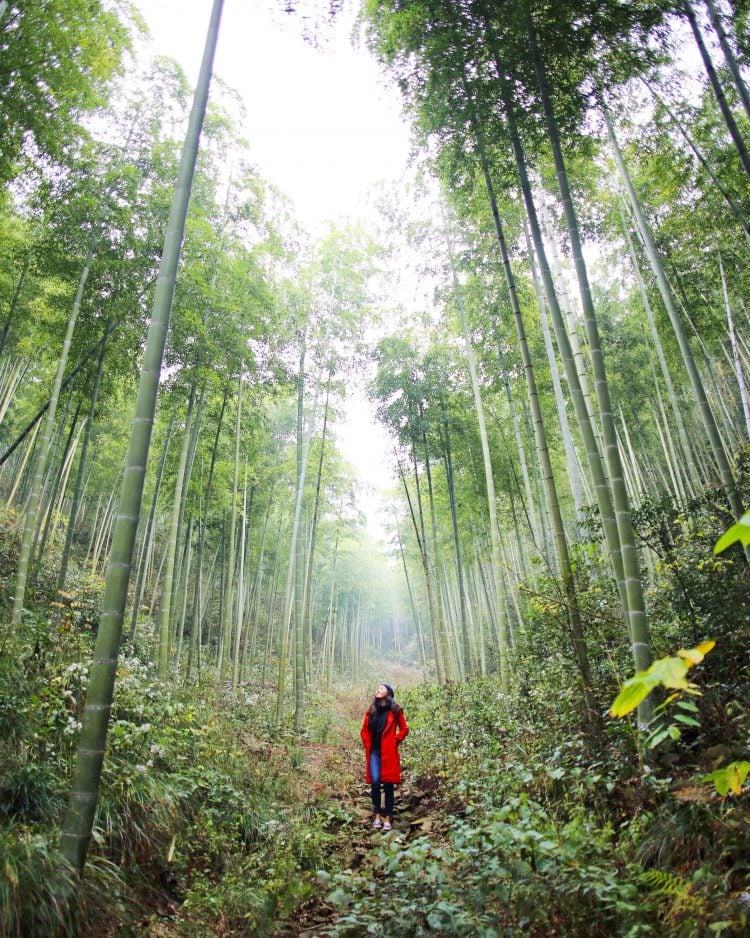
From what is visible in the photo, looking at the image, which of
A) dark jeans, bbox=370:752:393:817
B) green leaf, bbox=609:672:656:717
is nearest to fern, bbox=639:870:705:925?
green leaf, bbox=609:672:656:717

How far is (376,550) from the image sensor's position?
103 feet

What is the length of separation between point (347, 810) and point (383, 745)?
75 cm

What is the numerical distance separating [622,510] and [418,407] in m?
6.77

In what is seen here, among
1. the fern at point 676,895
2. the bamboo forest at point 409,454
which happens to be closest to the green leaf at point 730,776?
the bamboo forest at point 409,454

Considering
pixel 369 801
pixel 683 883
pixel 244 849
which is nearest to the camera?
pixel 683 883

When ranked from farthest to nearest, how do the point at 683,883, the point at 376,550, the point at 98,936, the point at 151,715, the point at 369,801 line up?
the point at 376,550, the point at 369,801, the point at 151,715, the point at 98,936, the point at 683,883

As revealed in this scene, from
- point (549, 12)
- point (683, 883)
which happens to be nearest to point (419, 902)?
point (683, 883)

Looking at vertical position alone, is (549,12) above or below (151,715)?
above

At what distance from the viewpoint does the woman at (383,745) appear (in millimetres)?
3969

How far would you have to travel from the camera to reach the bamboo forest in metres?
2.10

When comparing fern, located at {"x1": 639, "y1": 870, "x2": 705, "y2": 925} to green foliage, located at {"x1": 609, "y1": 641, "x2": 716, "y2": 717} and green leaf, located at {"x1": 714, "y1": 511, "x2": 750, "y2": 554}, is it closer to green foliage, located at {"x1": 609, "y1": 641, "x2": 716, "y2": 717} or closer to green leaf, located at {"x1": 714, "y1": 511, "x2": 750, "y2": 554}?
green foliage, located at {"x1": 609, "y1": 641, "x2": 716, "y2": 717}

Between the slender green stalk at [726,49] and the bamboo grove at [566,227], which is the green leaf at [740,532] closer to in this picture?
the bamboo grove at [566,227]

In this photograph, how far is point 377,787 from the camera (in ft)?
13.2

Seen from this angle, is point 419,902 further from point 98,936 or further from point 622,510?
point 622,510
